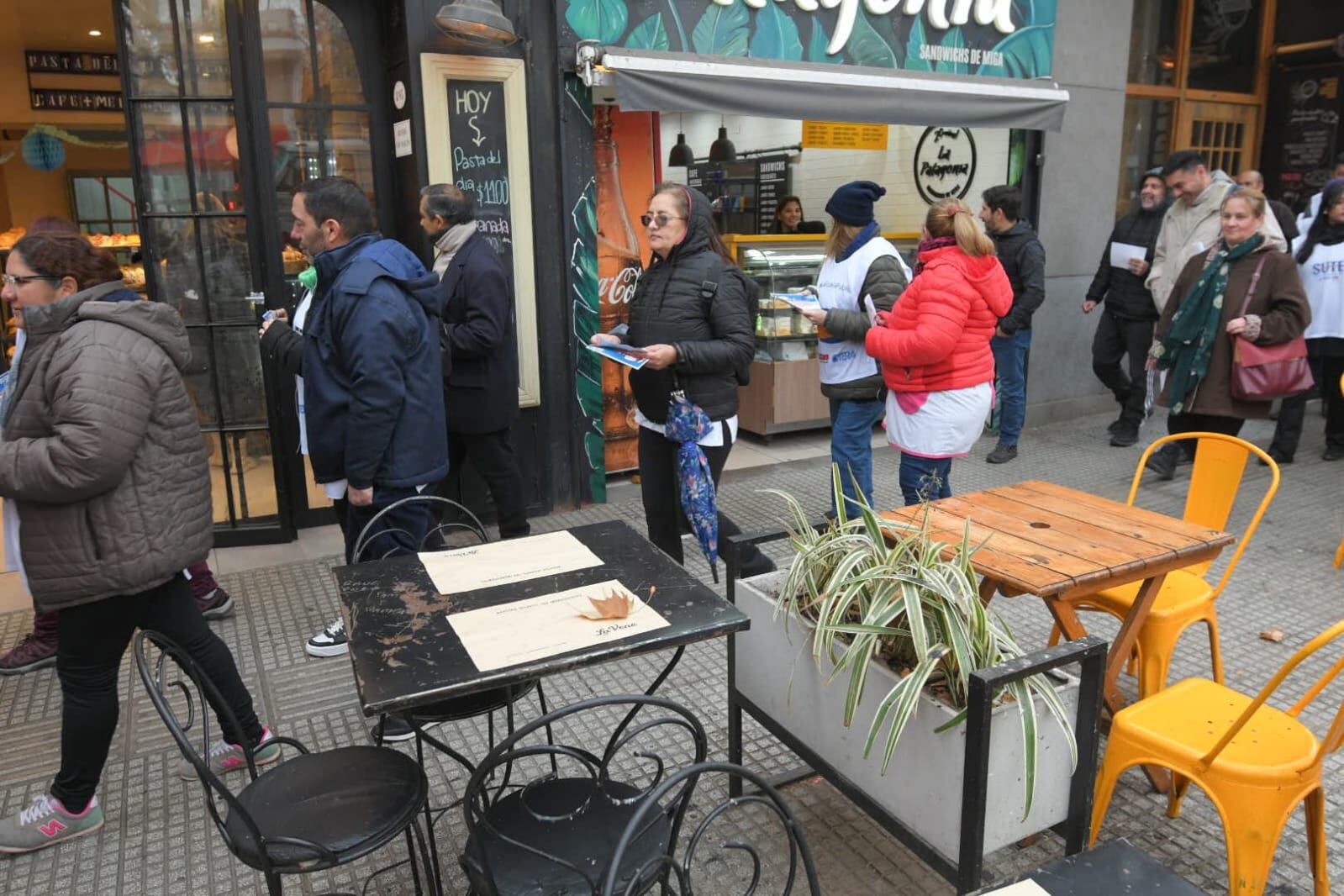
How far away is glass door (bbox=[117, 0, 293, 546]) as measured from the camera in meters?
4.66

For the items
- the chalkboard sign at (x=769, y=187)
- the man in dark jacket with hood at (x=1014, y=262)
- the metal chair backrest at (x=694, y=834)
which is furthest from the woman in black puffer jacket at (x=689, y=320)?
the chalkboard sign at (x=769, y=187)

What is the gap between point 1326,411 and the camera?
22.9 feet

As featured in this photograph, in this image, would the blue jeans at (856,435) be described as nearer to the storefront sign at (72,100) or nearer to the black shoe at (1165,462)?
the black shoe at (1165,462)

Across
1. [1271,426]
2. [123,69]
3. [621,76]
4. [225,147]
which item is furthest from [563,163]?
[1271,426]

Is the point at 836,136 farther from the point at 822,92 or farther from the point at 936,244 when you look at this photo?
the point at 936,244

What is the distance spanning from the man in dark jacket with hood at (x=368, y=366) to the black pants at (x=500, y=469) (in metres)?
1.03

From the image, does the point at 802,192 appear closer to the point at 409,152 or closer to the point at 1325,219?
the point at 1325,219

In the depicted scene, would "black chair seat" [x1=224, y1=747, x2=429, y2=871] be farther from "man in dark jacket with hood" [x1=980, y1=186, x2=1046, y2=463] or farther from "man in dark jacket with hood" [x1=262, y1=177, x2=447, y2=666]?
"man in dark jacket with hood" [x1=980, y1=186, x2=1046, y2=463]

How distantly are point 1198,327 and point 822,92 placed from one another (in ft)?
8.53

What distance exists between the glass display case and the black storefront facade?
1484 millimetres

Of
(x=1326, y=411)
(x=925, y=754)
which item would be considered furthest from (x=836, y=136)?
(x=925, y=754)

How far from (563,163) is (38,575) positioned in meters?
3.60

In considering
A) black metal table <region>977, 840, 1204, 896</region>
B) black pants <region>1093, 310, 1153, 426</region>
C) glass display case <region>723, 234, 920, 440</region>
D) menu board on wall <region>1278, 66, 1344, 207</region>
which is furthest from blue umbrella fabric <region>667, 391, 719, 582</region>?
menu board on wall <region>1278, 66, 1344, 207</region>

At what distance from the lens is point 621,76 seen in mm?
5016
